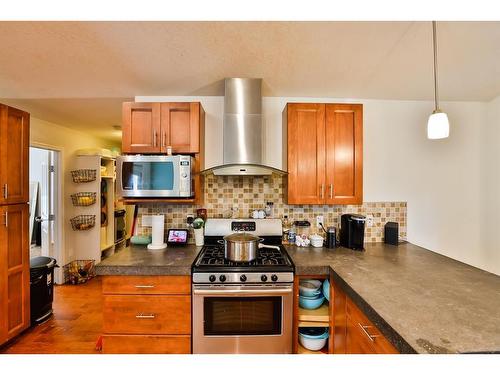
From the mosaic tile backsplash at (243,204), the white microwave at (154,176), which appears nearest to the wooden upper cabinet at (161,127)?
the white microwave at (154,176)

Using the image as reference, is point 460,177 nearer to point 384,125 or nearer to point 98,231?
point 384,125

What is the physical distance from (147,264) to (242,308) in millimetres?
724

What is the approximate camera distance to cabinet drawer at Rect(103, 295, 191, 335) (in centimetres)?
164

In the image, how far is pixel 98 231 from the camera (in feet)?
12.8

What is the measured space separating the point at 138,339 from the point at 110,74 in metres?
2.00

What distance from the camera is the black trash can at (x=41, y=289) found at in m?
2.51

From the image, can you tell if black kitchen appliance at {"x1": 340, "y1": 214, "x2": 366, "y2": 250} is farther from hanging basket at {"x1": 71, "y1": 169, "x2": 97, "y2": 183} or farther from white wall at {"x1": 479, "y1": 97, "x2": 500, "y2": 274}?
hanging basket at {"x1": 71, "y1": 169, "x2": 97, "y2": 183}

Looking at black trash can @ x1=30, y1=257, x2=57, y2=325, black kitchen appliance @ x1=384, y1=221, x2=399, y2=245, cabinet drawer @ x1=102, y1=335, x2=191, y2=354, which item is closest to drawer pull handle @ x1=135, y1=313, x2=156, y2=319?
cabinet drawer @ x1=102, y1=335, x2=191, y2=354

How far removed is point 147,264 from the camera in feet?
5.48

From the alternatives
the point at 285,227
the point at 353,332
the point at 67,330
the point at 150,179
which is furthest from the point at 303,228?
the point at 67,330

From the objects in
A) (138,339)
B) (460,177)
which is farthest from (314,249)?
(460,177)

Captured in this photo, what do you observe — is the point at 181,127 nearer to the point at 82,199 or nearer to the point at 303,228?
the point at 303,228

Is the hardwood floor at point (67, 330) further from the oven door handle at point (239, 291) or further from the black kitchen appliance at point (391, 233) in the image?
the black kitchen appliance at point (391, 233)
